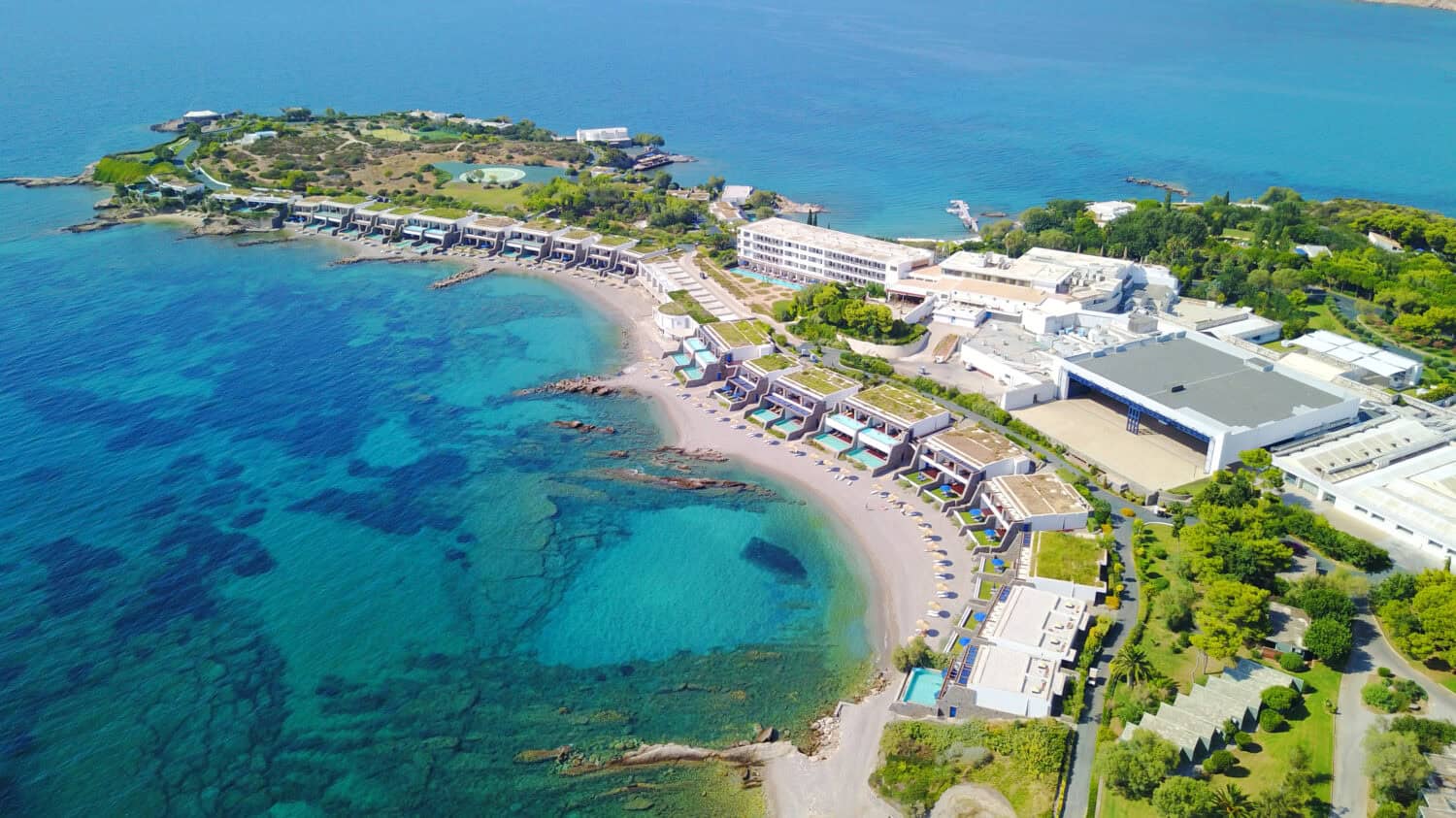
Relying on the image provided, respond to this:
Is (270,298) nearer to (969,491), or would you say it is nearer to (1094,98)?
(969,491)

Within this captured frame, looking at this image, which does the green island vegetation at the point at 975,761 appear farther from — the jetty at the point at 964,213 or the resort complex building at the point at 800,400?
the jetty at the point at 964,213

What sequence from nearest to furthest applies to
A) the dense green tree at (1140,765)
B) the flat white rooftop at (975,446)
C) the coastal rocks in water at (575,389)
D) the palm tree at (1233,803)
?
the palm tree at (1233,803) < the dense green tree at (1140,765) < the flat white rooftop at (975,446) < the coastal rocks in water at (575,389)

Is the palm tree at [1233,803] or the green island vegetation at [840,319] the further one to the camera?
the green island vegetation at [840,319]

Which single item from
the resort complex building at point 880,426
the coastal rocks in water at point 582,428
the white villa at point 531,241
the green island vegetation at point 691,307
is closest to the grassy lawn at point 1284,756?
the resort complex building at point 880,426

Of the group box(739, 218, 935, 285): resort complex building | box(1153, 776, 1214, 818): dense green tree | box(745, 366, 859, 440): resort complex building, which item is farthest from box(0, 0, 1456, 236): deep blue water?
box(1153, 776, 1214, 818): dense green tree

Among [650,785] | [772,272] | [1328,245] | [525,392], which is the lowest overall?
[650,785]

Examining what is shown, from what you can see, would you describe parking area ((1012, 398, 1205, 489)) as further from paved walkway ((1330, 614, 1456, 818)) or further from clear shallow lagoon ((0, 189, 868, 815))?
clear shallow lagoon ((0, 189, 868, 815))

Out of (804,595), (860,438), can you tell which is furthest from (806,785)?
(860,438)

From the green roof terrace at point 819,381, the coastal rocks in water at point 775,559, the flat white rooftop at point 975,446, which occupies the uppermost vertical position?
the green roof terrace at point 819,381

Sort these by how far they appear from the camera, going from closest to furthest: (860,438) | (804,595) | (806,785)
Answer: (806,785) → (804,595) → (860,438)
